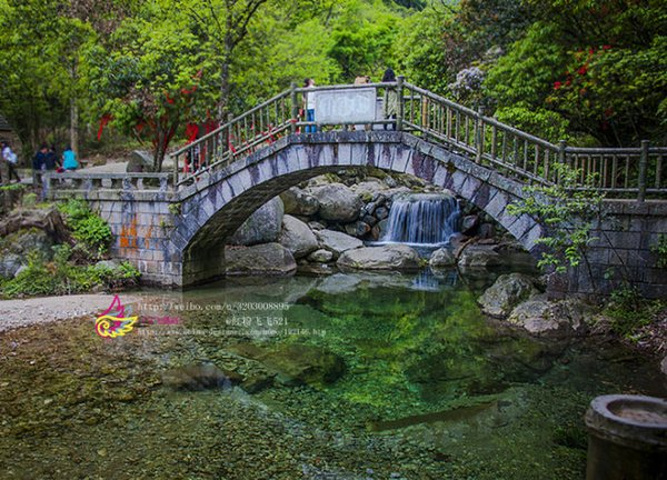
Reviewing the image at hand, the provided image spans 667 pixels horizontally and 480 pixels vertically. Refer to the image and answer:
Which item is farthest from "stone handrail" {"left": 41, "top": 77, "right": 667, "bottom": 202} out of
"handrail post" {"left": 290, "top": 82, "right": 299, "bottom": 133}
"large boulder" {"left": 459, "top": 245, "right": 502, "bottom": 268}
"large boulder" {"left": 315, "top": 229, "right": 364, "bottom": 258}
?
"large boulder" {"left": 315, "top": 229, "right": 364, "bottom": 258}

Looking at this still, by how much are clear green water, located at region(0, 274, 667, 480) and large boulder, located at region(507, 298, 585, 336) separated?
33 cm

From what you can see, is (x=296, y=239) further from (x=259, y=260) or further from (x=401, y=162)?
(x=401, y=162)

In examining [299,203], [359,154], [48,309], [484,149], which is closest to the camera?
[48,309]

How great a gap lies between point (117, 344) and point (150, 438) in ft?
13.1

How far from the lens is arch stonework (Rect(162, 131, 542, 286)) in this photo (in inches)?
461

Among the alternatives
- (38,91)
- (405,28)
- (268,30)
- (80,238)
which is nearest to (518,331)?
(80,238)

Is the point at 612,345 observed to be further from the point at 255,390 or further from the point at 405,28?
the point at 405,28

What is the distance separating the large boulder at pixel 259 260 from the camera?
58.6ft

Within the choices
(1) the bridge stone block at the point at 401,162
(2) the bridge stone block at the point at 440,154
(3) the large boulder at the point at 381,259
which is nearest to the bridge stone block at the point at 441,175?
(2) the bridge stone block at the point at 440,154

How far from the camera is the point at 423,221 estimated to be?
23.0 metres

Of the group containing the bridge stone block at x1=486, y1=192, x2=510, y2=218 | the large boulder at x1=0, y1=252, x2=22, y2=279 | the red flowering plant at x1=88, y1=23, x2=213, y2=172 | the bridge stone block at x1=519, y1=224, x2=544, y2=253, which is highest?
the red flowering plant at x1=88, y1=23, x2=213, y2=172

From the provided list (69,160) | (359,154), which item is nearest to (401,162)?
(359,154)

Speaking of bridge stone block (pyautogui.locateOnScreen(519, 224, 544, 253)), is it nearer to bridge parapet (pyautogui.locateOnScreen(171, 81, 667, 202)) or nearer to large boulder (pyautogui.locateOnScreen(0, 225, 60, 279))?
bridge parapet (pyautogui.locateOnScreen(171, 81, 667, 202))

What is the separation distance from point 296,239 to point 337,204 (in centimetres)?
387
